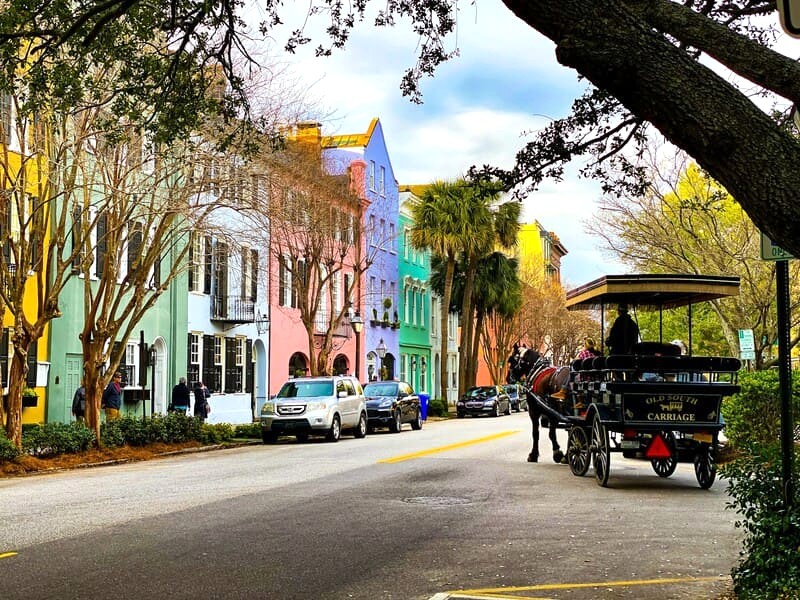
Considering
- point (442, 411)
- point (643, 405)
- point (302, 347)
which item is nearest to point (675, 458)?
point (643, 405)

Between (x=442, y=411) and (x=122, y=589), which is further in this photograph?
(x=442, y=411)

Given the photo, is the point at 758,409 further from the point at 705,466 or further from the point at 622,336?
the point at 622,336

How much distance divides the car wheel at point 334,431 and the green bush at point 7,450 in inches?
423

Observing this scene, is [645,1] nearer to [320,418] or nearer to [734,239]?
[320,418]

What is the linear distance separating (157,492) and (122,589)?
23.7 ft

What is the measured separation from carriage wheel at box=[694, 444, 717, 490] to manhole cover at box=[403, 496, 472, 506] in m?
3.77

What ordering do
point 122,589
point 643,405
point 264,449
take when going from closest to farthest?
point 122,589
point 643,405
point 264,449

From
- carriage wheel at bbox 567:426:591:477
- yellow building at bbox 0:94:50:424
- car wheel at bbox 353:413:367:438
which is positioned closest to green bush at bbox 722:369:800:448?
carriage wheel at bbox 567:426:591:477

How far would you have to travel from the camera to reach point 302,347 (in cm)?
4644

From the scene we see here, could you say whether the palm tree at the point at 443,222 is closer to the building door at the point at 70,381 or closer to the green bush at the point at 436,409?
the green bush at the point at 436,409

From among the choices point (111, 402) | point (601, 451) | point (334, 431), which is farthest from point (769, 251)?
point (334, 431)

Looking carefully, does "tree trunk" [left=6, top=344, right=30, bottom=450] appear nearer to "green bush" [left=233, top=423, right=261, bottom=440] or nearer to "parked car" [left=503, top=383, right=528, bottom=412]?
"green bush" [left=233, top=423, right=261, bottom=440]

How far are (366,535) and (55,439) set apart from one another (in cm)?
1286

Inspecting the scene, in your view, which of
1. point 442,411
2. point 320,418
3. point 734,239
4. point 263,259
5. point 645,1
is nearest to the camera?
point 645,1
